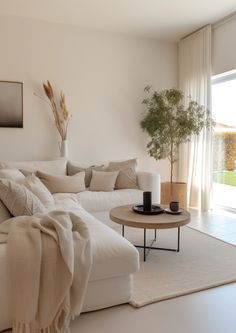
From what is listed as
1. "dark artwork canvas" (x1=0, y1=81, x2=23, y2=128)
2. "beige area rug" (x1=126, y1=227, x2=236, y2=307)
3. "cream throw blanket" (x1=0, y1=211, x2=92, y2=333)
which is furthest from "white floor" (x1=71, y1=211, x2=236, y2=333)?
"dark artwork canvas" (x1=0, y1=81, x2=23, y2=128)

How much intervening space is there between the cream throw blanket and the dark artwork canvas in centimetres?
300

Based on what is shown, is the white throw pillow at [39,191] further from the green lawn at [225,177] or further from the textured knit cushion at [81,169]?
the green lawn at [225,177]

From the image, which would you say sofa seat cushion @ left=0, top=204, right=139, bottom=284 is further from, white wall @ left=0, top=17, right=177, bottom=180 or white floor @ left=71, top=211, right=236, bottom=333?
white wall @ left=0, top=17, right=177, bottom=180

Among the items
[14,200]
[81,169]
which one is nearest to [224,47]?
[81,169]

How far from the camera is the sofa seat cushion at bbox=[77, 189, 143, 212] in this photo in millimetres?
3867

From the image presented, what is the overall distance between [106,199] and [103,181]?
1.10ft

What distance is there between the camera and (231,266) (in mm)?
2701

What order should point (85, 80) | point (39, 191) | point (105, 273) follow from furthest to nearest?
point (85, 80) < point (39, 191) < point (105, 273)

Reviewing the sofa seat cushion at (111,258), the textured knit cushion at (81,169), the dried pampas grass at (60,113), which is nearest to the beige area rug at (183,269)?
the sofa seat cushion at (111,258)

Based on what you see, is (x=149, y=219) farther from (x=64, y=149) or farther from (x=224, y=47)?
(x=224, y=47)

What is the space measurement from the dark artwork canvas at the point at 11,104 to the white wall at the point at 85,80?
87 millimetres

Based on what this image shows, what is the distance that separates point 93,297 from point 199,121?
345 cm

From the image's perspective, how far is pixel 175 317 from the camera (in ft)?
6.44

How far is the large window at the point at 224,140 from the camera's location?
483 cm
